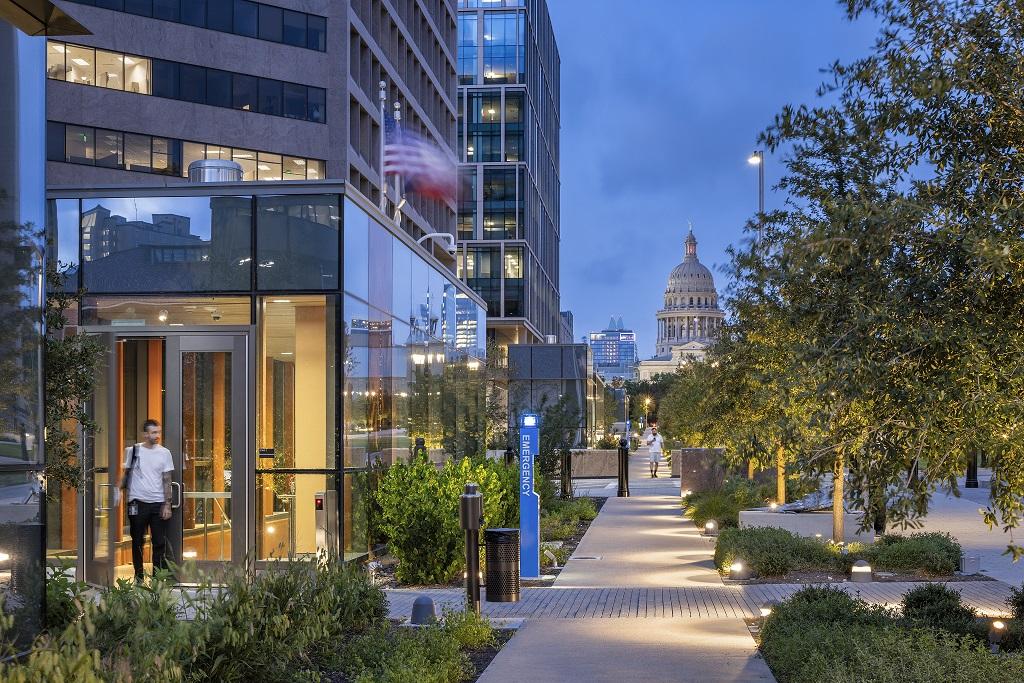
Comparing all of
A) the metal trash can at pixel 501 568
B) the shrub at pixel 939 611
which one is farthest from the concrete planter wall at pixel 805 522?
the shrub at pixel 939 611

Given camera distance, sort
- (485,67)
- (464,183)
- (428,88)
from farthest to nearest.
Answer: (485,67), (428,88), (464,183)

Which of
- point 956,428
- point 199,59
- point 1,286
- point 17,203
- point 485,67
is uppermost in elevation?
point 485,67

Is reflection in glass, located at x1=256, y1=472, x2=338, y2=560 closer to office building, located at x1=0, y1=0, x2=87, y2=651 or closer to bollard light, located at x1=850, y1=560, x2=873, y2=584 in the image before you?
bollard light, located at x1=850, y1=560, x2=873, y2=584

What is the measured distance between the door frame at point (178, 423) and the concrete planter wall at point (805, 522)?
8294 millimetres

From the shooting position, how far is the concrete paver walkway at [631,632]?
10180mm

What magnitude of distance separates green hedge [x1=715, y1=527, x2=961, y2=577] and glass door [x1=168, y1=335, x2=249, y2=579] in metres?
6.49

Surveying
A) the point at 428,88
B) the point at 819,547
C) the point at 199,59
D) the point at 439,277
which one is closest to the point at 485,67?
the point at 428,88

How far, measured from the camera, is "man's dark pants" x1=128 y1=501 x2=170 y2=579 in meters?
14.6

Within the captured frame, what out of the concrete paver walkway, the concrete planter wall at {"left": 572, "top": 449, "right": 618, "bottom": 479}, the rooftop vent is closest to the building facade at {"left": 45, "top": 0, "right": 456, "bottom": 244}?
the concrete planter wall at {"left": 572, "top": 449, "right": 618, "bottom": 479}

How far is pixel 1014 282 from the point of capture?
796 cm

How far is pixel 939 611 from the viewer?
10984 millimetres

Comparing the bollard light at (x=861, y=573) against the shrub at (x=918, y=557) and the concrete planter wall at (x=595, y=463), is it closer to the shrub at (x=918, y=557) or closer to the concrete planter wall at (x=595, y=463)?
the shrub at (x=918, y=557)

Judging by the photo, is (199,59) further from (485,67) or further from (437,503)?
(485,67)

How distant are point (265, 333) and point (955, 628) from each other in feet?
30.0
